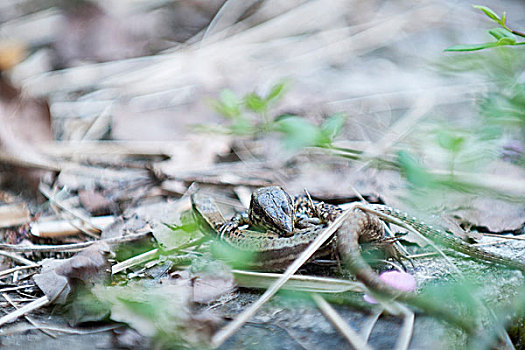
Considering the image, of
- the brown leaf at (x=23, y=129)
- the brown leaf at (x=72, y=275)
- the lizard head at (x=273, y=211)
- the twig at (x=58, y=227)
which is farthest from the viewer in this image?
the brown leaf at (x=23, y=129)

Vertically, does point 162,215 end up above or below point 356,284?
below

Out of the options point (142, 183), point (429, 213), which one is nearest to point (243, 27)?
point (142, 183)

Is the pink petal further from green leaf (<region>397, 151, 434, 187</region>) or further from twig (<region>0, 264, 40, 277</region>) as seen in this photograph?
twig (<region>0, 264, 40, 277</region>)

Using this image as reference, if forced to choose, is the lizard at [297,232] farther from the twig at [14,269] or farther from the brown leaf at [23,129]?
the brown leaf at [23,129]

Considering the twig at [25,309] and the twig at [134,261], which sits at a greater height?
the twig at [25,309]

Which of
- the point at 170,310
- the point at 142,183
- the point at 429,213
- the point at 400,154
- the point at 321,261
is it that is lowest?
the point at 142,183

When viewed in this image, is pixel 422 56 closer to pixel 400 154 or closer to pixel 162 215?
pixel 162 215

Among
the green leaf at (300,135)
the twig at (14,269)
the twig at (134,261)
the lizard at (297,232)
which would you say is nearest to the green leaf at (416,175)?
the lizard at (297,232)
